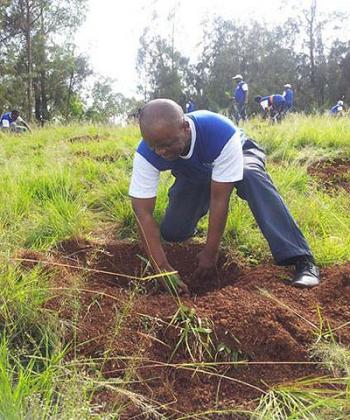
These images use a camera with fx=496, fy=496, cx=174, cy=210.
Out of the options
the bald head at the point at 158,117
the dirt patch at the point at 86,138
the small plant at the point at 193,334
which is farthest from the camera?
the dirt patch at the point at 86,138

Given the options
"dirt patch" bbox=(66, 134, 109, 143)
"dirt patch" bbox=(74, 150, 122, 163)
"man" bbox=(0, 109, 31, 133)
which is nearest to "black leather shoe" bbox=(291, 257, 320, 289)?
"dirt patch" bbox=(74, 150, 122, 163)

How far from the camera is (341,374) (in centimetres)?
187

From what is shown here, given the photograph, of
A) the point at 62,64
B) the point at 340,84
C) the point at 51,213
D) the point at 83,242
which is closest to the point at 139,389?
the point at 83,242

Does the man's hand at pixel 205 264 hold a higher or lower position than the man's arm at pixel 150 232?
lower

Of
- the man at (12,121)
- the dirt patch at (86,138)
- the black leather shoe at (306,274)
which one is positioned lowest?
the man at (12,121)

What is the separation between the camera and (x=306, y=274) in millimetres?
2658

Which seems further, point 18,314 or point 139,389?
point 18,314

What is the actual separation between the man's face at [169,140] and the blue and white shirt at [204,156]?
5.5 inches

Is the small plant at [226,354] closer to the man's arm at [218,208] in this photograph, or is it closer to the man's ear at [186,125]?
the man's arm at [218,208]

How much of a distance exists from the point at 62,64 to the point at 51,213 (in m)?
22.7

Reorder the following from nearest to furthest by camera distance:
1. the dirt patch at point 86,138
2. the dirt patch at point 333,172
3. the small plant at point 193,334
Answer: the small plant at point 193,334 < the dirt patch at point 333,172 < the dirt patch at point 86,138

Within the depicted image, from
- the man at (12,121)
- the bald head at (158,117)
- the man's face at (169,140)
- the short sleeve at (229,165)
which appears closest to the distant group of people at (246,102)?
the man at (12,121)

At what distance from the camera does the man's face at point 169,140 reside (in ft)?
7.97

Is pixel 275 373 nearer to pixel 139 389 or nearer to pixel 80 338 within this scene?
pixel 139 389
